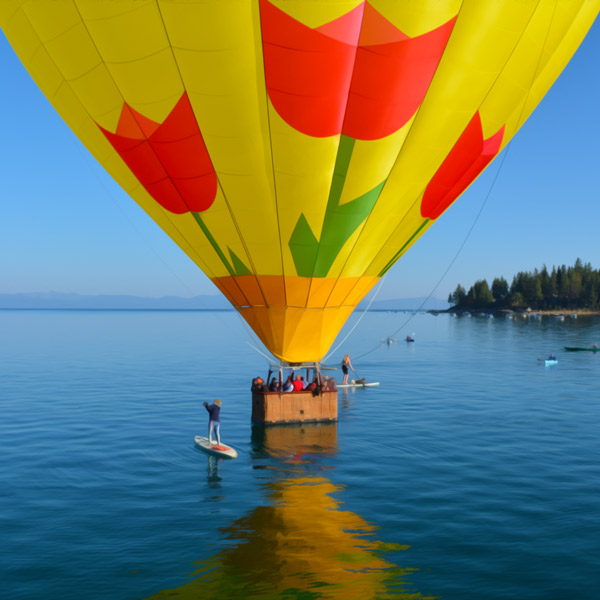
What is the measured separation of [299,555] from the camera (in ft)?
36.0

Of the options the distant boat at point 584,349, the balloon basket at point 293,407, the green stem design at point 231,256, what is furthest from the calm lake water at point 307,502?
the distant boat at point 584,349

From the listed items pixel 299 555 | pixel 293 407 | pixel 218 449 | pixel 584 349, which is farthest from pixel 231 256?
pixel 584 349

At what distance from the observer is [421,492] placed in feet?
48.7

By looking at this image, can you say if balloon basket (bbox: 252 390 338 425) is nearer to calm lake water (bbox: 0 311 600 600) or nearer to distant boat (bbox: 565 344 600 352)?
calm lake water (bbox: 0 311 600 600)

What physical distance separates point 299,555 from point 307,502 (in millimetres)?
2935

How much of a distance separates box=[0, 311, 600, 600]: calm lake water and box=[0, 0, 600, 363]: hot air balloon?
17.9 ft

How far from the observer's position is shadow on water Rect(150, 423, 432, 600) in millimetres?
9656

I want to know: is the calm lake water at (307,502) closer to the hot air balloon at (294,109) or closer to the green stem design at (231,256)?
the hot air balloon at (294,109)

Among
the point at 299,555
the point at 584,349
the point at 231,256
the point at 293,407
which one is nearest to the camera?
the point at 299,555

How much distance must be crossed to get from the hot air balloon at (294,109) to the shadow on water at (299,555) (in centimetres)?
609

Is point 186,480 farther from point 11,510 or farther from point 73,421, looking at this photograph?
point 73,421

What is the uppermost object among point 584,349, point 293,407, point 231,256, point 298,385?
point 231,256

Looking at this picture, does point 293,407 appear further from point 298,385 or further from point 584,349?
point 584,349

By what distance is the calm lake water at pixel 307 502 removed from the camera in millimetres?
10133
